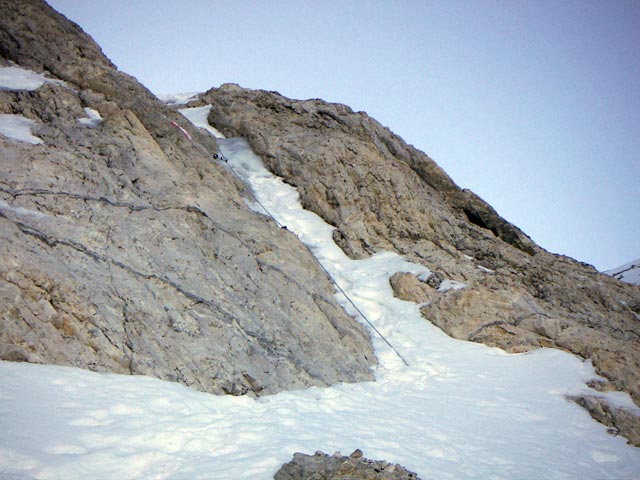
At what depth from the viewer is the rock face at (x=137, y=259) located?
6754mm

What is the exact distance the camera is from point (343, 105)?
21.2 meters

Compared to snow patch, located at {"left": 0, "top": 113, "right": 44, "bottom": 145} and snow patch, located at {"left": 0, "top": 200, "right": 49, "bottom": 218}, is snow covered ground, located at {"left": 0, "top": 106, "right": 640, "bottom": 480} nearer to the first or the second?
snow patch, located at {"left": 0, "top": 200, "right": 49, "bottom": 218}

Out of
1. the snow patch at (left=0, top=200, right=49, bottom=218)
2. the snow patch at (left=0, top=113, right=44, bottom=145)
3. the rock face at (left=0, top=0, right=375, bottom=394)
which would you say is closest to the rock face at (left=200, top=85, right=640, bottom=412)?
the rock face at (left=0, top=0, right=375, bottom=394)

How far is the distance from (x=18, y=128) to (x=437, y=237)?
12.3 metres

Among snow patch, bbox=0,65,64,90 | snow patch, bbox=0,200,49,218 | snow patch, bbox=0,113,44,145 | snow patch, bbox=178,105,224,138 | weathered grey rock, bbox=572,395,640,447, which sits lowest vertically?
weathered grey rock, bbox=572,395,640,447

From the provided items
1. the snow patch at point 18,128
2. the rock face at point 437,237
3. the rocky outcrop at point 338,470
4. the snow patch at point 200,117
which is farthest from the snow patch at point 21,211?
the snow patch at point 200,117

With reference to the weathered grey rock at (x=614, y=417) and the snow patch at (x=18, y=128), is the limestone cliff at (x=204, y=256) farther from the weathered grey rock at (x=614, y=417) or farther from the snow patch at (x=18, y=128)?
the snow patch at (x=18, y=128)

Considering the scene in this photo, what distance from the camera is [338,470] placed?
16.0ft

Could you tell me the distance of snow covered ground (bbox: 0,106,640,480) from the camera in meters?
4.84

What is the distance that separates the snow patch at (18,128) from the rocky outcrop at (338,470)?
26.0 feet

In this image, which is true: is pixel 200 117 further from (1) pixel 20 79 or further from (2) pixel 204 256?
(2) pixel 204 256

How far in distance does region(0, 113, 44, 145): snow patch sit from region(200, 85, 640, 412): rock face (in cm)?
849

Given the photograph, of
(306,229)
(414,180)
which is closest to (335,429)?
(306,229)

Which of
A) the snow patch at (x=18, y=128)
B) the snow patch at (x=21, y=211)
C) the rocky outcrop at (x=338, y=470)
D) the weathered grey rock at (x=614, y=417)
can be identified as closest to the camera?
the rocky outcrop at (x=338, y=470)
